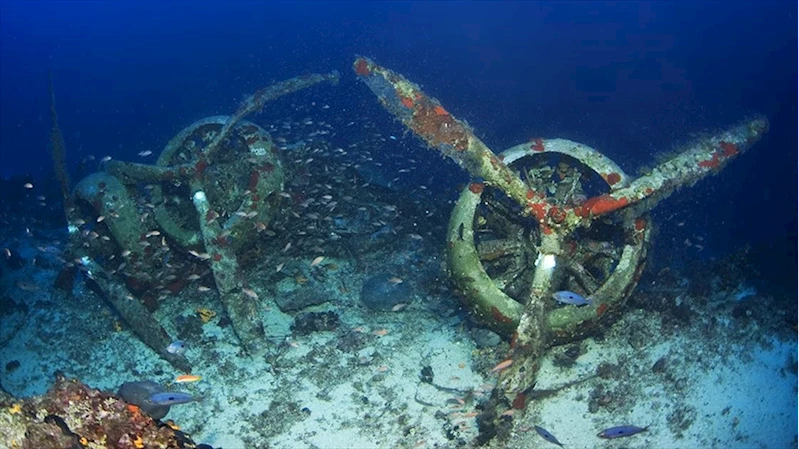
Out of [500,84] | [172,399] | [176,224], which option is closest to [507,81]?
[500,84]

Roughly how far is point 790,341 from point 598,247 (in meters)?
2.78

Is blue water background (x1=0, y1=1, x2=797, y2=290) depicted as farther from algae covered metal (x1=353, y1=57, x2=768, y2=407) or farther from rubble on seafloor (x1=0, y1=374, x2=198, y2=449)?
rubble on seafloor (x1=0, y1=374, x2=198, y2=449)

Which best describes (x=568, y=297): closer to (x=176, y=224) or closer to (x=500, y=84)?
Result: (x=176, y=224)

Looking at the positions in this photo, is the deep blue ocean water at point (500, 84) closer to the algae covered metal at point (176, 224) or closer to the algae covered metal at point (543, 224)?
the algae covered metal at point (543, 224)

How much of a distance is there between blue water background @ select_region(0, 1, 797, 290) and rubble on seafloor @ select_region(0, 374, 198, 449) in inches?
305

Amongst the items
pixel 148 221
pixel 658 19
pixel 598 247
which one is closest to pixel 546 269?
pixel 598 247

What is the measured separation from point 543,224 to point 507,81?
2644 cm

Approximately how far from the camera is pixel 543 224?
692 cm

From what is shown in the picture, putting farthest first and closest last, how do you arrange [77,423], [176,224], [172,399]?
[176,224]
[172,399]
[77,423]

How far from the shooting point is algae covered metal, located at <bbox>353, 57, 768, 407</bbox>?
21.6 feet

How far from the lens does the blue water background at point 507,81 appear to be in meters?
16.4

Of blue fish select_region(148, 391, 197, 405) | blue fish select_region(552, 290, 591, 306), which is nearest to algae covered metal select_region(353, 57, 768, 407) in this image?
blue fish select_region(552, 290, 591, 306)

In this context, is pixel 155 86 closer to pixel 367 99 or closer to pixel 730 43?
pixel 367 99

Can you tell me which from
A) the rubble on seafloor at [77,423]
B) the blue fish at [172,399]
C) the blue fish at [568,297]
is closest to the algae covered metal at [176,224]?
the blue fish at [172,399]
